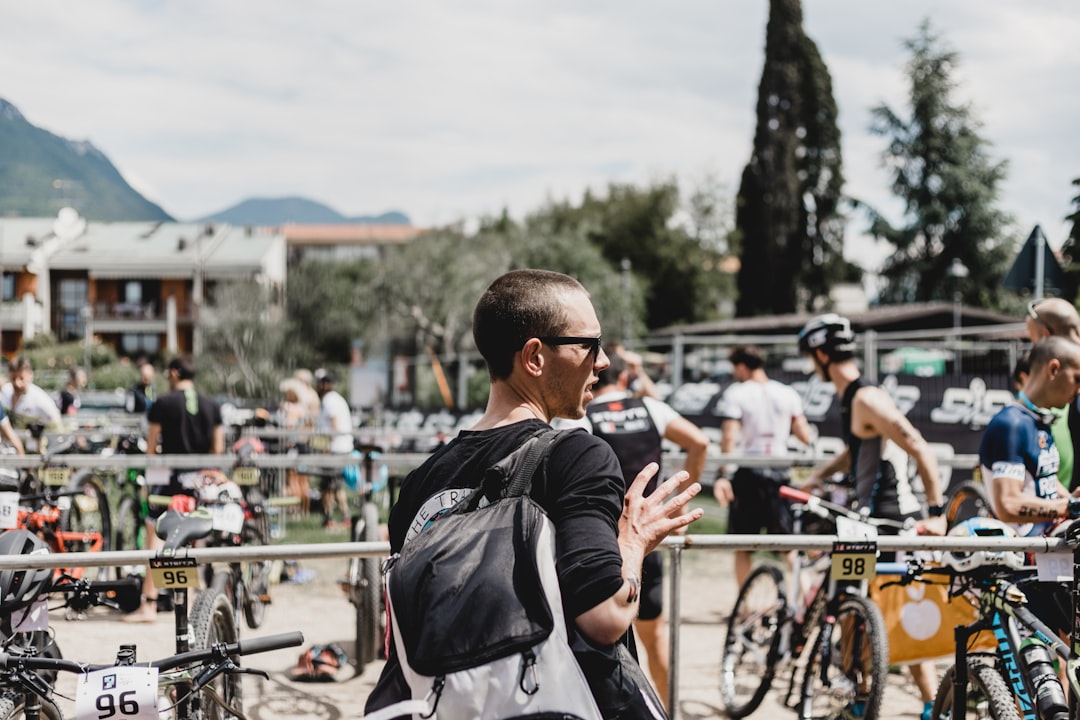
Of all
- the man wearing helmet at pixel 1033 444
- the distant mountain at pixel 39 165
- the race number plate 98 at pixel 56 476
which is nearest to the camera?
the man wearing helmet at pixel 1033 444

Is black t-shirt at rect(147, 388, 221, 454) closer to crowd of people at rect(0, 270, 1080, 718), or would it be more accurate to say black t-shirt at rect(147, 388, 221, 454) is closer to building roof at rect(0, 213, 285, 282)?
crowd of people at rect(0, 270, 1080, 718)

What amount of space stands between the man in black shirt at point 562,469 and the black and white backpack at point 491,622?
1.9 inches

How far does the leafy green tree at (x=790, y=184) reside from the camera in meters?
51.8

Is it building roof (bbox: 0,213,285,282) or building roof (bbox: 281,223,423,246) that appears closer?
building roof (bbox: 0,213,285,282)

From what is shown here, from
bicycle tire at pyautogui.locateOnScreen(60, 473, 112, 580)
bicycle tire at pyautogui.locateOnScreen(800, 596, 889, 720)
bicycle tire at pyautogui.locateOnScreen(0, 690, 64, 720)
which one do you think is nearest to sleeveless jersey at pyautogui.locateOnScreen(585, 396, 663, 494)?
bicycle tire at pyautogui.locateOnScreen(800, 596, 889, 720)

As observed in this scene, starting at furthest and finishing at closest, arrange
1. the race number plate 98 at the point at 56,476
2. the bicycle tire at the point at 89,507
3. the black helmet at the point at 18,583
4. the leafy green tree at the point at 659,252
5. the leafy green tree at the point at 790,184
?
the leafy green tree at the point at 659,252 → the leafy green tree at the point at 790,184 → the bicycle tire at the point at 89,507 → the race number plate 98 at the point at 56,476 → the black helmet at the point at 18,583

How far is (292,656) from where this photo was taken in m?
7.10

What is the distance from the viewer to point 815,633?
5059 millimetres

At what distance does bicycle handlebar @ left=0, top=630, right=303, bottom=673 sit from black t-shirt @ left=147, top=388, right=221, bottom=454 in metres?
5.52

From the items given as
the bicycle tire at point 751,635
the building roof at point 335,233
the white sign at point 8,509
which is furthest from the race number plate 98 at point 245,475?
the building roof at point 335,233

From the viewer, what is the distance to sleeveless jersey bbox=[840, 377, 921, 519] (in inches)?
204

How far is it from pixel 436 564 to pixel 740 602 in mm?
4401

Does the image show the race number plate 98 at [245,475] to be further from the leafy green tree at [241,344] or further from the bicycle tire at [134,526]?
the leafy green tree at [241,344]

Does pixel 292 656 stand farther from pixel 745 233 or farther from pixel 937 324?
pixel 745 233
